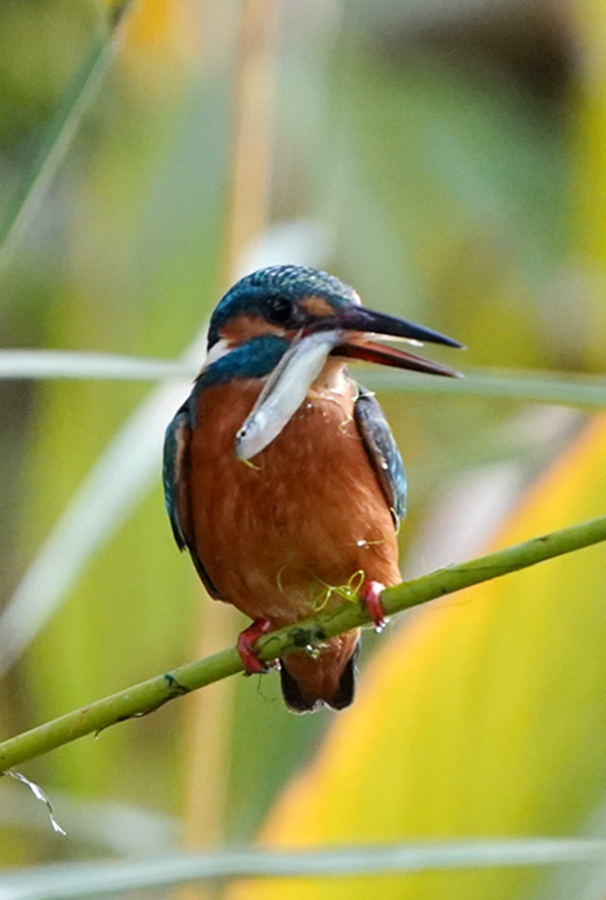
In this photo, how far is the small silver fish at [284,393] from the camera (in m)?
1.35

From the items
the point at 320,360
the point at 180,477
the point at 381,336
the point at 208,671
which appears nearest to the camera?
the point at 208,671

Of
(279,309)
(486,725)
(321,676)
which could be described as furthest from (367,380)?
(321,676)

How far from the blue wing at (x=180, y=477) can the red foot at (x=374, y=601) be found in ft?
1.13

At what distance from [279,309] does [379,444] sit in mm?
232

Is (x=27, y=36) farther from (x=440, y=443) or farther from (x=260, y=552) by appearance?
(x=260, y=552)

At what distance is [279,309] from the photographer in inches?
80.6

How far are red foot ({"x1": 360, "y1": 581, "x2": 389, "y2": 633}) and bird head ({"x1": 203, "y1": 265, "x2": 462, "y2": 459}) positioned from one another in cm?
22

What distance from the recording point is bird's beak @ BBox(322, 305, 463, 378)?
143 centimetres

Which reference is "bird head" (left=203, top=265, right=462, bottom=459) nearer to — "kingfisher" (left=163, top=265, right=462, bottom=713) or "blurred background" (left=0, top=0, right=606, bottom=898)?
"kingfisher" (left=163, top=265, right=462, bottom=713)

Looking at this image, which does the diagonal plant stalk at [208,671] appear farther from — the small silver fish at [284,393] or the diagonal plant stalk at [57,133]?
the diagonal plant stalk at [57,133]

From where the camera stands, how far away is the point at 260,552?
1.99 meters

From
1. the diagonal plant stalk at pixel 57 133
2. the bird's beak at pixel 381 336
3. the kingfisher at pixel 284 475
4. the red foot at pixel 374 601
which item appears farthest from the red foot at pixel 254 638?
the diagonal plant stalk at pixel 57 133

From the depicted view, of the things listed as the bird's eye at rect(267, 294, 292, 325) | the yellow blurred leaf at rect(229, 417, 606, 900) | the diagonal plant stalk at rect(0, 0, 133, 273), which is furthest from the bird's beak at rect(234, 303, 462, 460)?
the yellow blurred leaf at rect(229, 417, 606, 900)

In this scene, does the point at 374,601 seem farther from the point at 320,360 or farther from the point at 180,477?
the point at 180,477
